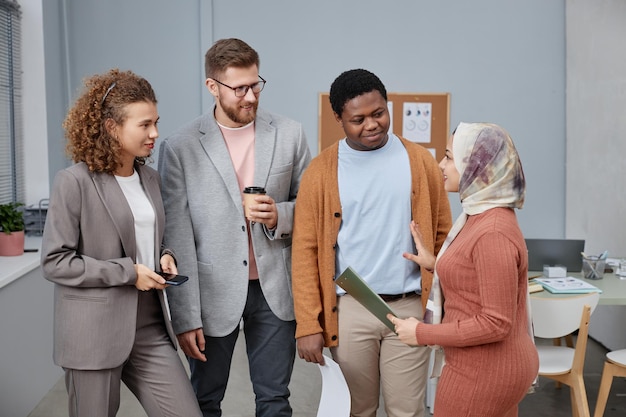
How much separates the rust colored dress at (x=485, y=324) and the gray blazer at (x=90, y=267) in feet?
2.93

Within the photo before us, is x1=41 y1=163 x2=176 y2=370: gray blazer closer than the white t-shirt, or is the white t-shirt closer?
x1=41 y1=163 x2=176 y2=370: gray blazer

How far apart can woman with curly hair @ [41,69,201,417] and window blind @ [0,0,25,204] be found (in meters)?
2.56

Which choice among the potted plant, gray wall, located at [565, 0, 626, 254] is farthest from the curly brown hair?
gray wall, located at [565, 0, 626, 254]

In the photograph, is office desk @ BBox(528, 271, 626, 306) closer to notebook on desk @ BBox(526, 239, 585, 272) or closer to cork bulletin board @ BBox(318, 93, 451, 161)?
notebook on desk @ BBox(526, 239, 585, 272)

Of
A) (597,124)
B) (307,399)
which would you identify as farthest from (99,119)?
(597,124)

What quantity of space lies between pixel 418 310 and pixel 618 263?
7.15ft

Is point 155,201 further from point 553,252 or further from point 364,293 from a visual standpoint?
point 553,252

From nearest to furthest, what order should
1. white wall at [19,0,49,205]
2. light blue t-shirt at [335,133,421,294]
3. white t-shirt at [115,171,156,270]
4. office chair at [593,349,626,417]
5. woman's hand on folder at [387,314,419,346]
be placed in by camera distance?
woman's hand on folder at [387,314,419,346] < white t-shirt at [115,171,156,270] < light blue t-shirt at [335,133,421,294] < office chair at [593,349,626,417] < white wall at [19,0,49,205]

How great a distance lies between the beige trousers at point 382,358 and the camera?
2.25 metres

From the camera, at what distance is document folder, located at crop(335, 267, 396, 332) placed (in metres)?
1.93

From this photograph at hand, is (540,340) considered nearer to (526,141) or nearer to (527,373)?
(526,141)

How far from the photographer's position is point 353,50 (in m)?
5.22

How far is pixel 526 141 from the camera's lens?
534cm

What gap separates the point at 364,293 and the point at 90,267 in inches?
31.4
